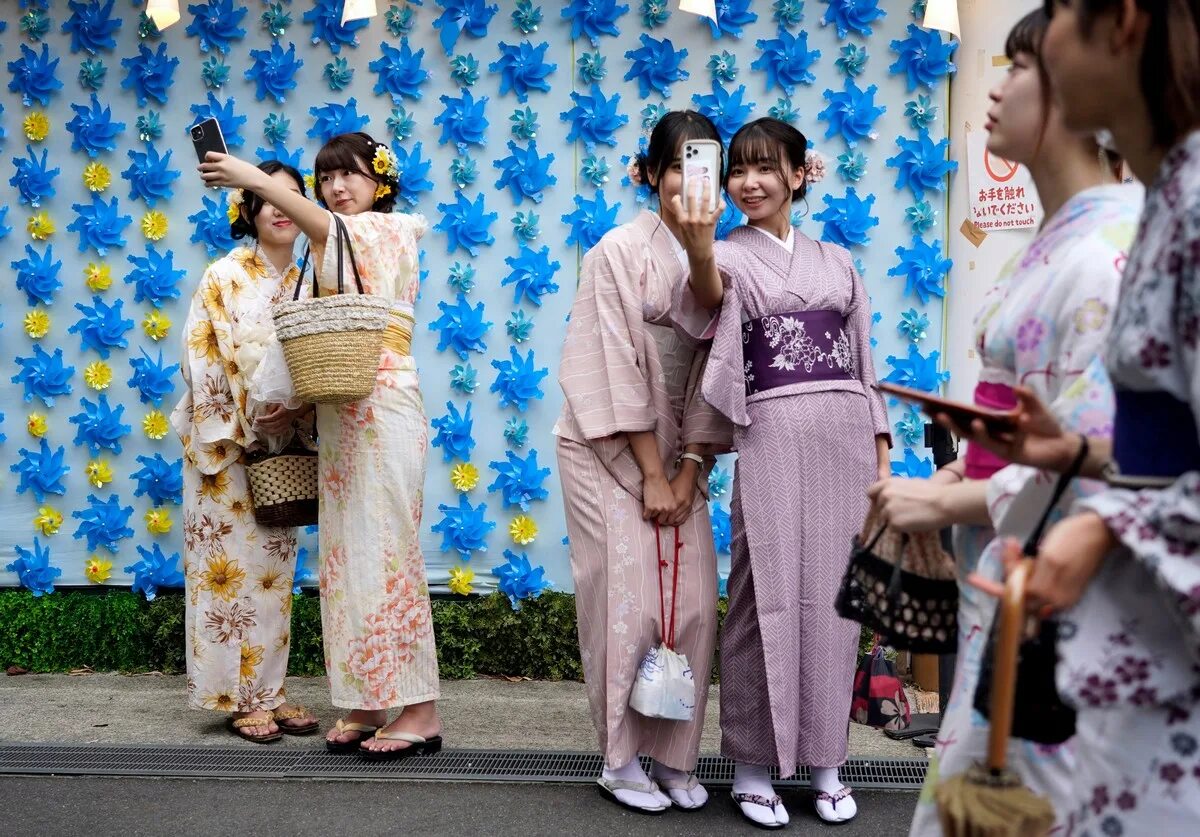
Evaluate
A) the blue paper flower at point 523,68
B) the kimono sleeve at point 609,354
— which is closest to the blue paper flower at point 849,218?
the blue paper flower at point 523,68

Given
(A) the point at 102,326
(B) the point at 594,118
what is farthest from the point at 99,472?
(B) the point at 594,118

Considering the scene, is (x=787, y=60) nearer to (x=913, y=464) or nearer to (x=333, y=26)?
(x=913, y=464)

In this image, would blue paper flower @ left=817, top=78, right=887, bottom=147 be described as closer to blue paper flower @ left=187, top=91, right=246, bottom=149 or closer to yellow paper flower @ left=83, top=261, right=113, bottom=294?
blue paper flower @ left=187, top=91, right=246, bottom=149

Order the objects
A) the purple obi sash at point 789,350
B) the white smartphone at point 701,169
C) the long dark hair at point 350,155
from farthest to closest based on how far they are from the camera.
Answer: the long dark hair at point 350,155, the purple obi sash at point 789,350, the white smartphone at point 701,169

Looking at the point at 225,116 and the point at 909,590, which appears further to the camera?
the point at 225,116

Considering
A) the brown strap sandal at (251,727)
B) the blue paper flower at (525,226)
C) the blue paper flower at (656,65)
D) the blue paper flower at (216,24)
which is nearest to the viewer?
the brown strap sandal at (251,727)

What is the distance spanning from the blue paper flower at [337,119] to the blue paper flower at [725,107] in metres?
1.47

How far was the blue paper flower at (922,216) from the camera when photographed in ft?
16.3

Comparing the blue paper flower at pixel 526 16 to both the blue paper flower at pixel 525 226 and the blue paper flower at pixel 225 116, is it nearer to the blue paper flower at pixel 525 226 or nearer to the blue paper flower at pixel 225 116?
the blue paper flower at pixel 525 226

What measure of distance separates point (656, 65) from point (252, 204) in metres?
1.77

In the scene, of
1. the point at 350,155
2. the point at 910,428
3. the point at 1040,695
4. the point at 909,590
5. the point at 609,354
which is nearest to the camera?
the point at 1040,695

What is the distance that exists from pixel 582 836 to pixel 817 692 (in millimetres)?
789

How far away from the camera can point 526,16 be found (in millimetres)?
5102

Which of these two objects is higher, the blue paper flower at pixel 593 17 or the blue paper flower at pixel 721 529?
the blue paper flower at pixel 593 17
